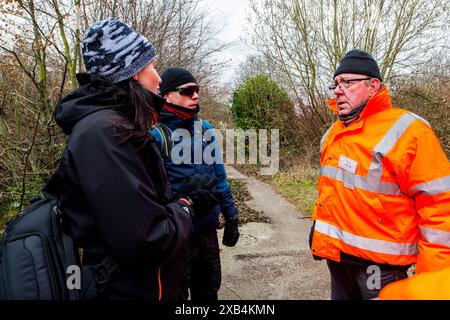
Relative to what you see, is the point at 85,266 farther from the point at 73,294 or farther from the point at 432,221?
the point at 432,221

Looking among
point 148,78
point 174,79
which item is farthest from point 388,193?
point 174,79

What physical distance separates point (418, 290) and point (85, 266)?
113 centimetres

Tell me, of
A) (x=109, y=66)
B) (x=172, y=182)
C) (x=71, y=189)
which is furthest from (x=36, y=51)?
(x=71, y=189)

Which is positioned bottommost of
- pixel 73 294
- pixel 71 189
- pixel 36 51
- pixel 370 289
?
pixel 370 289

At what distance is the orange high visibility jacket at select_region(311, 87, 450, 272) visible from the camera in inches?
68.2

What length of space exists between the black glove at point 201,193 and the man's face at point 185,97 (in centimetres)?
92

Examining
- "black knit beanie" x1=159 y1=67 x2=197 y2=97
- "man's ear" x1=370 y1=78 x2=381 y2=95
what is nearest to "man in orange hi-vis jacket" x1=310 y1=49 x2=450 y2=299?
"man's ear" x1=370 y1=78 x2=381 y2=95

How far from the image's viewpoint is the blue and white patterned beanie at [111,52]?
1.42 m

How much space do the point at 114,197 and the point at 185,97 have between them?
1.53 m

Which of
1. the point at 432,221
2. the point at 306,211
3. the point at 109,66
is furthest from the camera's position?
the point at 306,211

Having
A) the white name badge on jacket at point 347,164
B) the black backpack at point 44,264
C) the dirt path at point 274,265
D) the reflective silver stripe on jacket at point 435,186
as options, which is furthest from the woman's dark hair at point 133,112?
the dirt path at point 274,265

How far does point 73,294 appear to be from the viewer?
3.91 ft

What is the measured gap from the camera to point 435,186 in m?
1.73

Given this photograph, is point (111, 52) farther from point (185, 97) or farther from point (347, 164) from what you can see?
point (347, 164)
